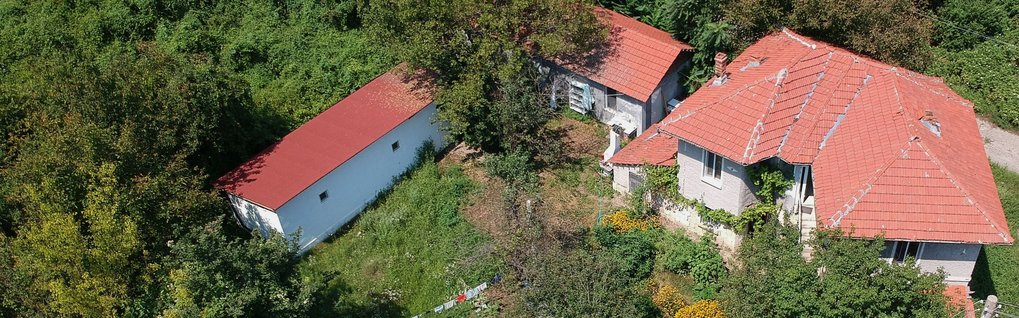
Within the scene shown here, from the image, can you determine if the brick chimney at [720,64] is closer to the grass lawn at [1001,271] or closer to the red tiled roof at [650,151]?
the red tiled roof at [650,151]

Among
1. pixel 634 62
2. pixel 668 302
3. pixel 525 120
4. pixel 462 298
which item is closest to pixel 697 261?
pixel 668 302

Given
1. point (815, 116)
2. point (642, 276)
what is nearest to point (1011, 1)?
point (815, 116)

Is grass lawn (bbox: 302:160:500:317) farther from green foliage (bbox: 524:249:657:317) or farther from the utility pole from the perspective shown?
the utility pole

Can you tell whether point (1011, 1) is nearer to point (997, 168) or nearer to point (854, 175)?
point (997, 168)

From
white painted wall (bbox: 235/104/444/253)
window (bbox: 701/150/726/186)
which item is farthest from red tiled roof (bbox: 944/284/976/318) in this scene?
white painted wall (bbox: 235/104/444/253)

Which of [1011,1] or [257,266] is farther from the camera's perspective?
[1011,1]

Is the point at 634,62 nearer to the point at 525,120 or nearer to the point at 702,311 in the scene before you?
the point at 525,120
